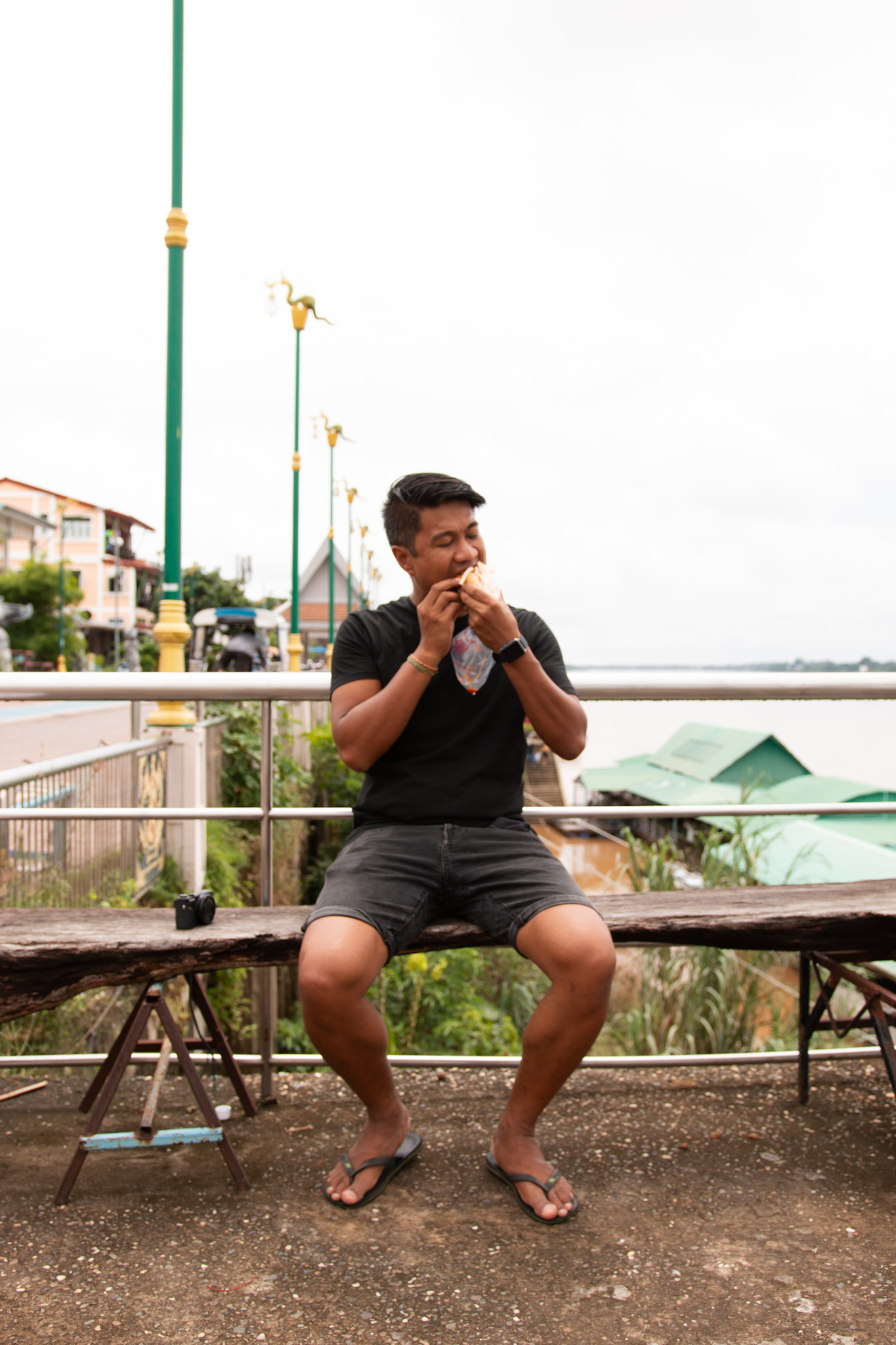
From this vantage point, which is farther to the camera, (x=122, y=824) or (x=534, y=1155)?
(x=122, y=824)

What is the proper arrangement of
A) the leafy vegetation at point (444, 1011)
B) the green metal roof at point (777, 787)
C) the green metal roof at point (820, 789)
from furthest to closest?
1. the green metal roof at point (820, 789)
2. the green metal roof at point (777, 787)
3. the leafy vegetation at point (444, 1011)

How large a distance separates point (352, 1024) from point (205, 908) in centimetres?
46

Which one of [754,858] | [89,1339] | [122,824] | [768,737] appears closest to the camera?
[89,1339]

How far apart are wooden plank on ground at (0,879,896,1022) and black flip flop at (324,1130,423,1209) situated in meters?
0.46

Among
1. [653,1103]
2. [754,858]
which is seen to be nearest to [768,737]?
[754,858]

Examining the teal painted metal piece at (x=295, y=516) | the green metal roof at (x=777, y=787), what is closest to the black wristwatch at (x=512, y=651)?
the green metal roof at (x=777, y=787)

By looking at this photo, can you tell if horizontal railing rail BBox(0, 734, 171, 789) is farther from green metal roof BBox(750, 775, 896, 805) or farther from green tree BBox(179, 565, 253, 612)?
green tree BBox(179, 565, 253, 612)

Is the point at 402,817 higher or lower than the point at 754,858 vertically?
higher

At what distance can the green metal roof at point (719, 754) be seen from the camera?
15.1 m

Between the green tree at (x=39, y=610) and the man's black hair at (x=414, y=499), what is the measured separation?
46321 mm

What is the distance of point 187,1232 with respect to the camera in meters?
1.91

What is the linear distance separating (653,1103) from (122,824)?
395 centimetres

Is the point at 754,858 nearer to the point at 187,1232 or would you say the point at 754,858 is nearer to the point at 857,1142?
the point at 857,1142

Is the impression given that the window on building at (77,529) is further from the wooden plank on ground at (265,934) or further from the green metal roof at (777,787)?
the wooden plank on ground at (265,934)
